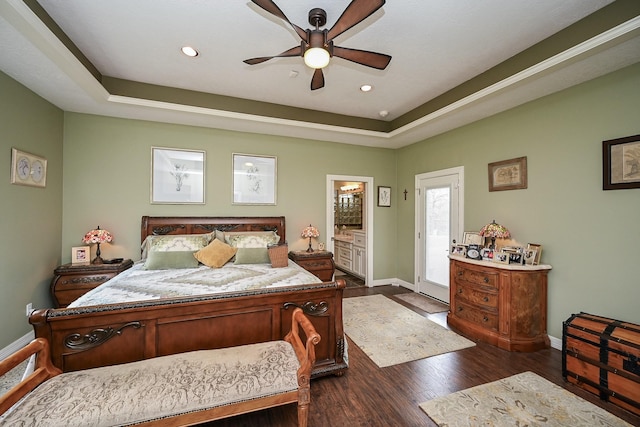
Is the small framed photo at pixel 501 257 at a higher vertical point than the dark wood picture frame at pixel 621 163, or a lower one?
lower

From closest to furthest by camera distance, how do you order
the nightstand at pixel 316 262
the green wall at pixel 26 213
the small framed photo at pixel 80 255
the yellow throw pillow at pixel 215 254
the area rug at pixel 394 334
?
the green wall at pixel 26 213
the area rug at pixel 394 334
the yellow throw pillow at pixel 215 254
the small framed photo at pixel 80 255
the nightstand at pixel 316 262

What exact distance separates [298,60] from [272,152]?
1.81 meters

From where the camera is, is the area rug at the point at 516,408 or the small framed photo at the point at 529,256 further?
the small framed photo at the point at 529,256

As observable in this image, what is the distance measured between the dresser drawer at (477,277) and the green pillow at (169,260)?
333cm

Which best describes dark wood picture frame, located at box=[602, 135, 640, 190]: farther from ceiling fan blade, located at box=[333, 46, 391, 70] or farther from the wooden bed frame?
the wooden bed frame

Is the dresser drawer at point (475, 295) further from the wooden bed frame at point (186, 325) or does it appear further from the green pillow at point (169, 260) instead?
the green pillow at point (169, 260)

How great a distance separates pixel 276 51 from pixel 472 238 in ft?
11.2

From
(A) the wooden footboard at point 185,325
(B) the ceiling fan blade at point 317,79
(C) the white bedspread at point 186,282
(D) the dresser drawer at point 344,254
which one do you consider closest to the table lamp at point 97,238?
(C) the white bedspread at point 186,282

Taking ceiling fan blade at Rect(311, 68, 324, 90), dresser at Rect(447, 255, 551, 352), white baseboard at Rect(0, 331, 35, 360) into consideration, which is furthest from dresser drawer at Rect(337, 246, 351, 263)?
white baseboard at Rect(0, 331, 35, 360)

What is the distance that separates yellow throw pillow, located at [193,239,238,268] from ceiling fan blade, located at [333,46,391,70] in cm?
258

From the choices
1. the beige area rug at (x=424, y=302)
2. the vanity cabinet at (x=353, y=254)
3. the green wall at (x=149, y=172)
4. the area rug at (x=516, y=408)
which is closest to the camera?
the area rug at (x=516, y=408)

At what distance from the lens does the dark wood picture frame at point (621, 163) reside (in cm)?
228

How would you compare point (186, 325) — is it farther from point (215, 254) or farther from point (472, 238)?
point (472, 238)

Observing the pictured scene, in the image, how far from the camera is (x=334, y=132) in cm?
430
